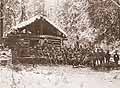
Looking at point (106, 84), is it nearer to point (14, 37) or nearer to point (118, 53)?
point (118, 53)

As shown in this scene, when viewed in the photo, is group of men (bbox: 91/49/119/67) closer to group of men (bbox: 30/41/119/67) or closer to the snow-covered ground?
group of men (bbox: 30/41/119/67)

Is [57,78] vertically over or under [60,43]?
under

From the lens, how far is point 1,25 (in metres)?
3.81

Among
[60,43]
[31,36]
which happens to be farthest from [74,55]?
[31,36]

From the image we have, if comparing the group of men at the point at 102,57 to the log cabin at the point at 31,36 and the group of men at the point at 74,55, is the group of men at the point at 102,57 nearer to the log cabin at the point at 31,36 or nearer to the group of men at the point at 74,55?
the group of men at the point at 74,55

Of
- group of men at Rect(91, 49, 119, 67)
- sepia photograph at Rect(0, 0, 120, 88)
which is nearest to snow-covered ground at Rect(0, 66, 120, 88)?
sepia photograph at Rect(0, 0, 120, 88)

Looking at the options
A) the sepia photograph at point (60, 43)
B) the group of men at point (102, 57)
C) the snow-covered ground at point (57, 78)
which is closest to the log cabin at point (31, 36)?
the sepia photograph at point (60, 43)

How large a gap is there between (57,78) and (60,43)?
38cm

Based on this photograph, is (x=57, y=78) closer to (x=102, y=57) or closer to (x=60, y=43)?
(x=60, y=43)

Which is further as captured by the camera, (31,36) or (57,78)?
(31,36)

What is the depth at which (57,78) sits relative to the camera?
3754 mm

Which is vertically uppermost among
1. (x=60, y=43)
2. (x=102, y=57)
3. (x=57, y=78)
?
(x=60, y=43)

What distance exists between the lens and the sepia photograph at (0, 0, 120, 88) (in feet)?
12.3

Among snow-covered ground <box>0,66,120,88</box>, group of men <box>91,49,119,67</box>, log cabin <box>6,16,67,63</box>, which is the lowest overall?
snow-covered ground <box>0,66,120,88</box>
